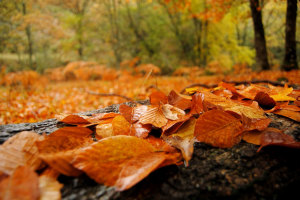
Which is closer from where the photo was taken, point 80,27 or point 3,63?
point 3,63

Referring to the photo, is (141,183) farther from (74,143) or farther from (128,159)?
(74,143)

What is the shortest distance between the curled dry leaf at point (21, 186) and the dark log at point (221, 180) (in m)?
0.07

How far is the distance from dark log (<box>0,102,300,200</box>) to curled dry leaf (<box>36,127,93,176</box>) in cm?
5

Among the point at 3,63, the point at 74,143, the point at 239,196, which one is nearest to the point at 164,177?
the point at 239,196

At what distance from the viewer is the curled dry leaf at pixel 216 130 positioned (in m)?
0.51

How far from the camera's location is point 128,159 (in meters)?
0.43

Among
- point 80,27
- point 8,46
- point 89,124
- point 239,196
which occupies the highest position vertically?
point 80,27

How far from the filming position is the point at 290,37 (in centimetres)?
525

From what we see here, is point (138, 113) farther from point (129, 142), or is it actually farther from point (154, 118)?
point (129, 142)

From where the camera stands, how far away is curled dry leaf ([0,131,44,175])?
0.38m

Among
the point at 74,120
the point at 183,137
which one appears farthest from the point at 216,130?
the point at 74,120

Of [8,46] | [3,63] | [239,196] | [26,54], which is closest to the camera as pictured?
[239,196]

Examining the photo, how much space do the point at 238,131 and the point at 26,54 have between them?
1462 cm

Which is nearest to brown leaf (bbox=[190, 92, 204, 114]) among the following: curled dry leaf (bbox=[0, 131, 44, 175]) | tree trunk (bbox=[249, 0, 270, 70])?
curled dry leaf (bbox=[0, 131, 44, 175])
